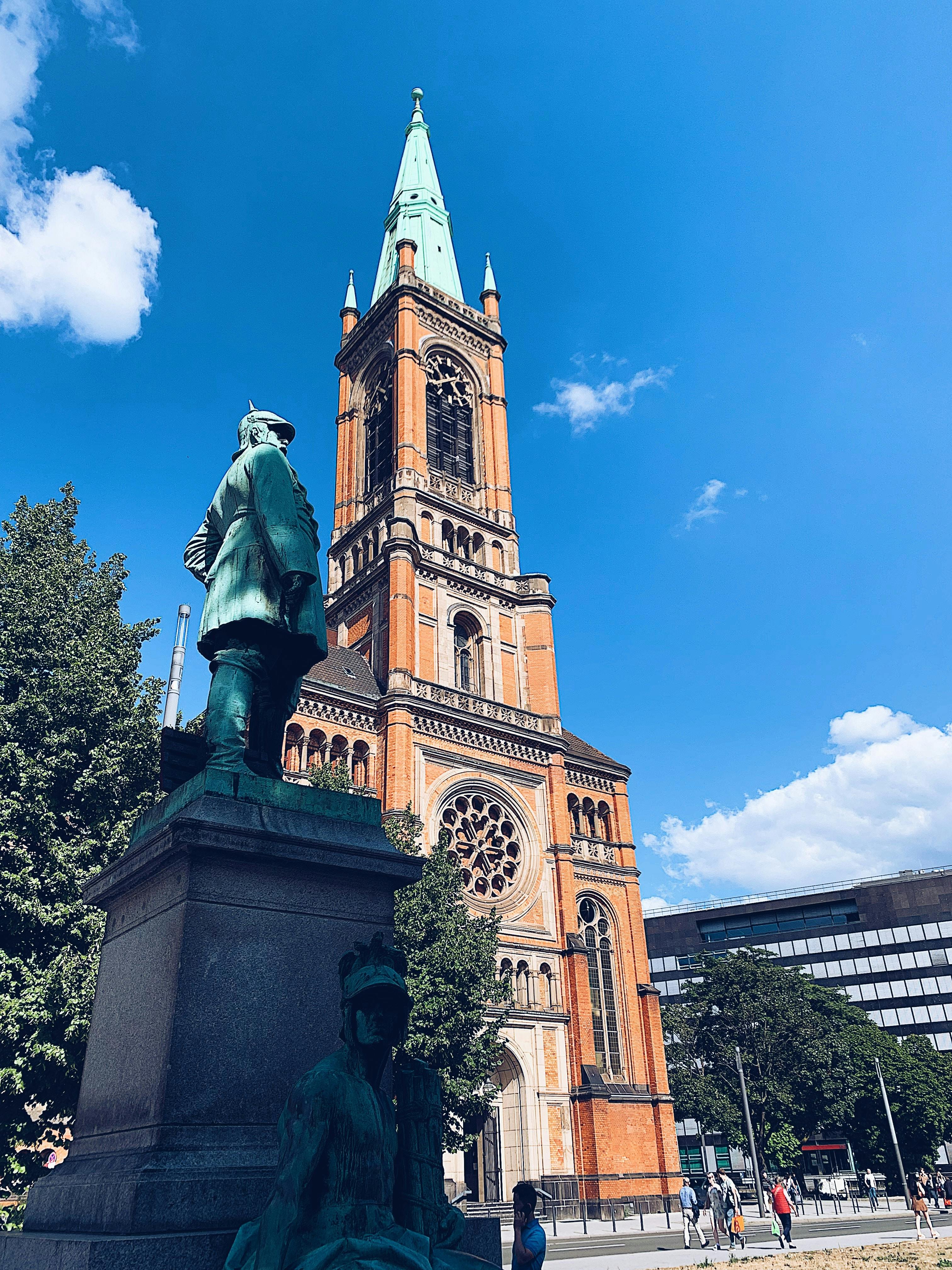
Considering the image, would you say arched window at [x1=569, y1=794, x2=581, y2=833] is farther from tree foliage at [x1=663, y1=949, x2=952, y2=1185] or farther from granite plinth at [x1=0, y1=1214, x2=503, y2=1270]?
granite plinth at [x1=0, y1=1214, x2=503, y2=1270]

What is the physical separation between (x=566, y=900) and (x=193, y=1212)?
103 ft

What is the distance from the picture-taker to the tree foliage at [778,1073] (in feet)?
140

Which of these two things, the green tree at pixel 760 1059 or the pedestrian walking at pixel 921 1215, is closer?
the pedestrian walking at pixel 921 1215

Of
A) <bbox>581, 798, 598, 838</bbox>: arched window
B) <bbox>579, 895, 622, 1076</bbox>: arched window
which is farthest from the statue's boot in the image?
<bbox>581, 798, 598, 838</bbox>: arched window

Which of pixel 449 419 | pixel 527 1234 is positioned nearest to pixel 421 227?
pixel 449 419

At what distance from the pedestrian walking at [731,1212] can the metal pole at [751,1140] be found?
47.5 ft

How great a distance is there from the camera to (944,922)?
73125mm

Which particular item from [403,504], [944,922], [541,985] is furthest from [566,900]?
[944,922]

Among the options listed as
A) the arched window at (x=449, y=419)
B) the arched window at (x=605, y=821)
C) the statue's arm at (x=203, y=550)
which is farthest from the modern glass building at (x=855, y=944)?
the statue's arm at (x=203, y=550)

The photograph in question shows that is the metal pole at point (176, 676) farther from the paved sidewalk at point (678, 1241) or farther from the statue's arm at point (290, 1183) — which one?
the statue's arm at point (290, 1183)

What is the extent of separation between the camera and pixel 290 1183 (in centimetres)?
335

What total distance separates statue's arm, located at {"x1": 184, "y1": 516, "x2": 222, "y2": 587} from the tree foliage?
131 feet

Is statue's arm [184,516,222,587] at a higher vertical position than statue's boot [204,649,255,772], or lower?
higher

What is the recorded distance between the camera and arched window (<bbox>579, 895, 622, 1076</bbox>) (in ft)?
110
